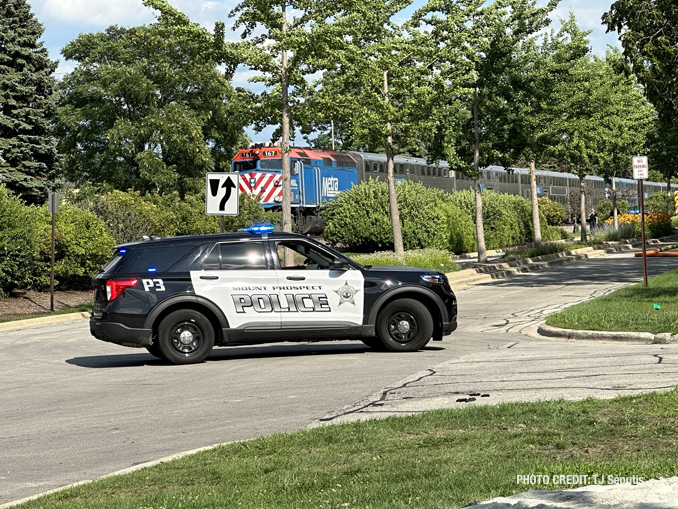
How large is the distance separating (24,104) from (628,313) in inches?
1277

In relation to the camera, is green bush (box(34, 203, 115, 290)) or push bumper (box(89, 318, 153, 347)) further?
green bush (box(34, 203, 115, 290))

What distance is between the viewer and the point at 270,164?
1716 inches

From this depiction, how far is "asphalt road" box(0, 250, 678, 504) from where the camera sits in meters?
7.99

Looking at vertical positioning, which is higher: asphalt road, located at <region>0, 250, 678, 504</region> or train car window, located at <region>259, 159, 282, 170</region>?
train car window, located at <region>259, 159, 282, 170</region>

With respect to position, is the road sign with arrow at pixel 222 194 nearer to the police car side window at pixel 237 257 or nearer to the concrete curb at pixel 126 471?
the police car side window at pixel 237 257

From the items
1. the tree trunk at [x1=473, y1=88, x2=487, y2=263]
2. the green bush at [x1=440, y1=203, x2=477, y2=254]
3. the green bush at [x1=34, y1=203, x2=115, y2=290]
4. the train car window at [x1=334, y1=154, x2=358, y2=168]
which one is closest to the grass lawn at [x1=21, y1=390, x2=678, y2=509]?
the green bush at [x1=34, y1=203, x2=115, y2=290]

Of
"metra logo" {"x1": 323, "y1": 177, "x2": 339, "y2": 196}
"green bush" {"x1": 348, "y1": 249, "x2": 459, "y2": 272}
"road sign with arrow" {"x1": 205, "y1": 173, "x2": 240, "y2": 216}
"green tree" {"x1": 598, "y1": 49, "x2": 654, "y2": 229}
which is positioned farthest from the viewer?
"metra logo" {"x1": 323, "y1": 177, "x2": 339, "y2": 196}

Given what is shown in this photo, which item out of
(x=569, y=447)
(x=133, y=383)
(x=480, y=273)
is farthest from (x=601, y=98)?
(x=569, y=447)

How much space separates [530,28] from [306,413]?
28415 millimetres

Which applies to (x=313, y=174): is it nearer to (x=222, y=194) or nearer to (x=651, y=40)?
(x=651, y=40)

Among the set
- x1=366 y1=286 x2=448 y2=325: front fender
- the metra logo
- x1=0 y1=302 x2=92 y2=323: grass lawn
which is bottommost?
x1=0 y1=302 x2=92 y2=323: grass lawn

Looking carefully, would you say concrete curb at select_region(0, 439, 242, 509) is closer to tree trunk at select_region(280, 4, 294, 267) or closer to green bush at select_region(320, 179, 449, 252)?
tree trunk at select_region(280, 4, 294, 267)

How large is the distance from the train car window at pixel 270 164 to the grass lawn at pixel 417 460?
36047 millimetres

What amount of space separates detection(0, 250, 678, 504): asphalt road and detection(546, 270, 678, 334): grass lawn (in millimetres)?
860
